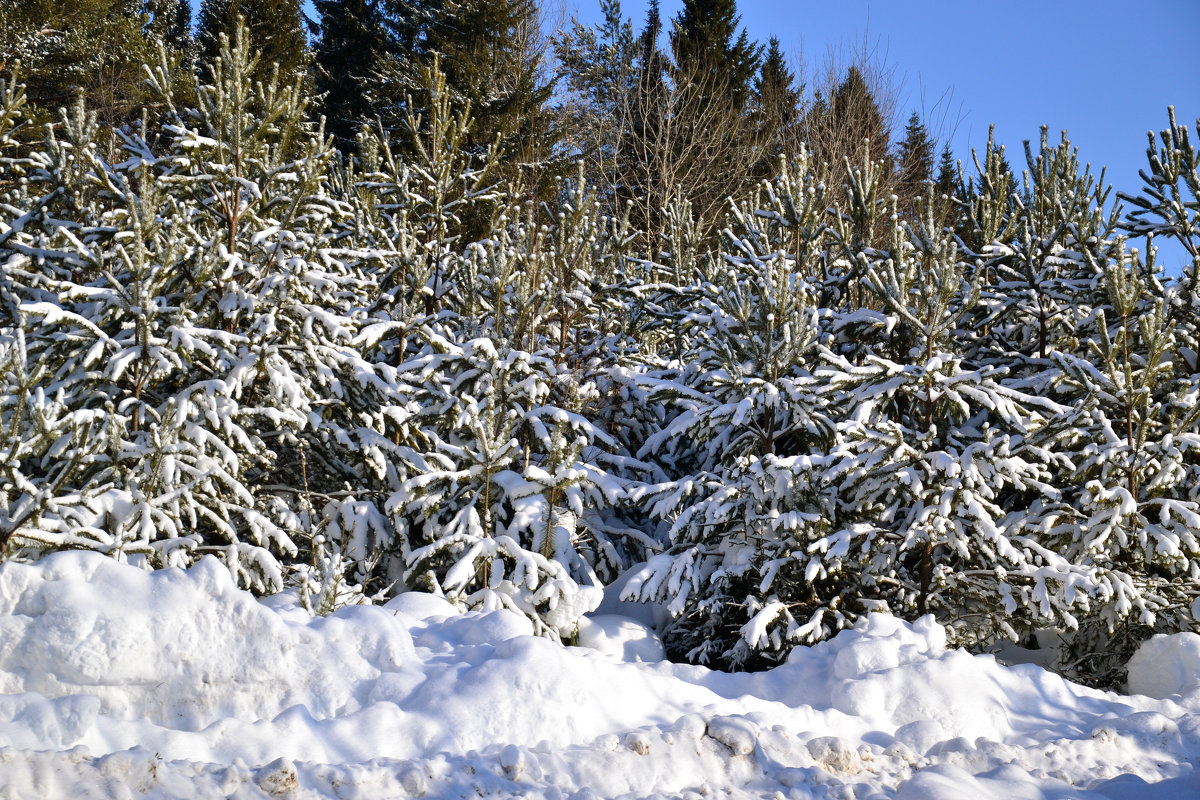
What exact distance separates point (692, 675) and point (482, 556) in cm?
163

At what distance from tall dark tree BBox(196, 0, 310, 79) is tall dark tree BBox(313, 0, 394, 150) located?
662mm

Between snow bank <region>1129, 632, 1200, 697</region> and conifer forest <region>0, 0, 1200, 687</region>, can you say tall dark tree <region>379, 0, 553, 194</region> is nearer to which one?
conifer forest <region>0, 0, 1200, 687</region>

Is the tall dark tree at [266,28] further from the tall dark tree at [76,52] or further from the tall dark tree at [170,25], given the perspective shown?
the tall dark tree at [76,52]

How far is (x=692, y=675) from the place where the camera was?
14.9 feet

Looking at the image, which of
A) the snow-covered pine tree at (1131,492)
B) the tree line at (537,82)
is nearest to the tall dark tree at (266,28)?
the tree line at (537,82)

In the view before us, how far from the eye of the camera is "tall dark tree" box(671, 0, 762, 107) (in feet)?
74.9

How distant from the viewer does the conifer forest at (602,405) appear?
521 cm

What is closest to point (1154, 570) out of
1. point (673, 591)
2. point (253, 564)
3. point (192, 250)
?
point (673, 591)

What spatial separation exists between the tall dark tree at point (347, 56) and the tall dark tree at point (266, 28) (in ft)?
2.17

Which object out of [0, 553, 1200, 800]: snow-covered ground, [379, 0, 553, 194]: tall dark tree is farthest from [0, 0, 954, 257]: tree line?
[0, 553, 1200, 800]: snow-covered ground

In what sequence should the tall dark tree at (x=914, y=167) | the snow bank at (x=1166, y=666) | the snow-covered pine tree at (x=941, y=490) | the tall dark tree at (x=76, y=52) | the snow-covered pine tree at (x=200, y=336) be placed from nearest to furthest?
the snow bank at (x=1166, y=666) → the snow-covered pine tree at (x=200, y=336) → the snow-covered pine tree at (x=941, y=490) → the tall dark tree at (x=76, y=52) → the tall dark tree at (x=914, y=167)

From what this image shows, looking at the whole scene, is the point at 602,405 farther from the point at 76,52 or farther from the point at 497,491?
the point at 76,52

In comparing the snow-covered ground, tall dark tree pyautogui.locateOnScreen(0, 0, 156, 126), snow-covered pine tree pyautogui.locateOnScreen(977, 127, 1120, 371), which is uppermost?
tall dark tree pyautogui.locateOnScreen(0, 0, 156, 126)

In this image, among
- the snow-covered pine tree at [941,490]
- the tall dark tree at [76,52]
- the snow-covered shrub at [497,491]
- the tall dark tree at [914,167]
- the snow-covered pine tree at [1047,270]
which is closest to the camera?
the snow-covered pine tree at [941,490]
